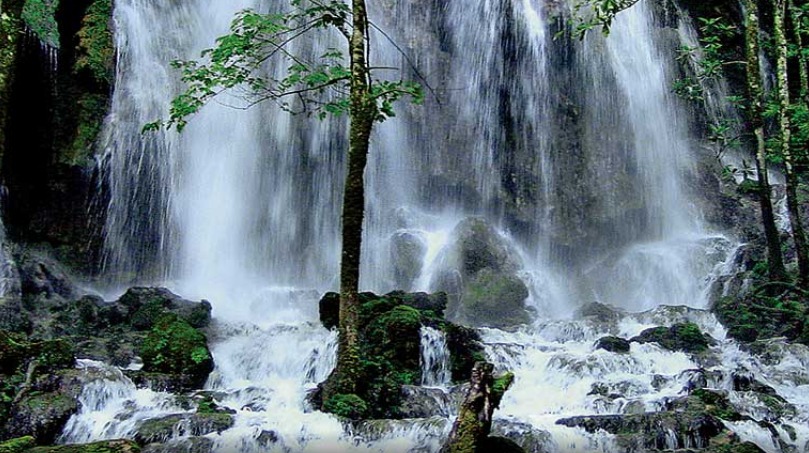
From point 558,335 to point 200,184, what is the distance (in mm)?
10669

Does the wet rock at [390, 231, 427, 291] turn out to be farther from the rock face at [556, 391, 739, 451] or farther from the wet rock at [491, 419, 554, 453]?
the rock face at [556, 391, 739, 451]

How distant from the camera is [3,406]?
8117 millimetres

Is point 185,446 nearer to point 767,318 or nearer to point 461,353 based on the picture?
point 461,353

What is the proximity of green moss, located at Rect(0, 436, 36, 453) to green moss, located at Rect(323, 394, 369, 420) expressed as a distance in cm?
315

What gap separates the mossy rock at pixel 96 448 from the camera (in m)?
6.64

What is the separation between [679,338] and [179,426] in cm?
903

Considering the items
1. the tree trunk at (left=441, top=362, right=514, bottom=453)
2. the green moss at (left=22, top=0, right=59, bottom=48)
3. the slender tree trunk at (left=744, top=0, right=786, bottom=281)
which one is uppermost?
the green moss at (left=22, top=0, right=59, bottom=48)

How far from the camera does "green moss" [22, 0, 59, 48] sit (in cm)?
1561

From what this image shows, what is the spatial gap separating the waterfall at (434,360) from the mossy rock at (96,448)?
4.69m

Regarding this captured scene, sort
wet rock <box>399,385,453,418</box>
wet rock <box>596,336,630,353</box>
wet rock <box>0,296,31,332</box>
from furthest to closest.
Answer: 1. wet rock <box>0,296,31,332</box>
2. wet rock <box>596,336,630,353</box>
3. wet rock <box>399,385,453,418</box>

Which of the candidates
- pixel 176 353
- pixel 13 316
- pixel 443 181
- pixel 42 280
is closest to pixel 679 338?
pixel 176 353

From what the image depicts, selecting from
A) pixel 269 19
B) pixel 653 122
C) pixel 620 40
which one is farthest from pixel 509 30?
pixel 269 19

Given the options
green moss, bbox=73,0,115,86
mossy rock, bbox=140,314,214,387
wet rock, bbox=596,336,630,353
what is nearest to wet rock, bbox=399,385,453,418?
mossy rock, bbox=140,314,214,387

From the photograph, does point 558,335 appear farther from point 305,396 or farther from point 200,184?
point 200,184
